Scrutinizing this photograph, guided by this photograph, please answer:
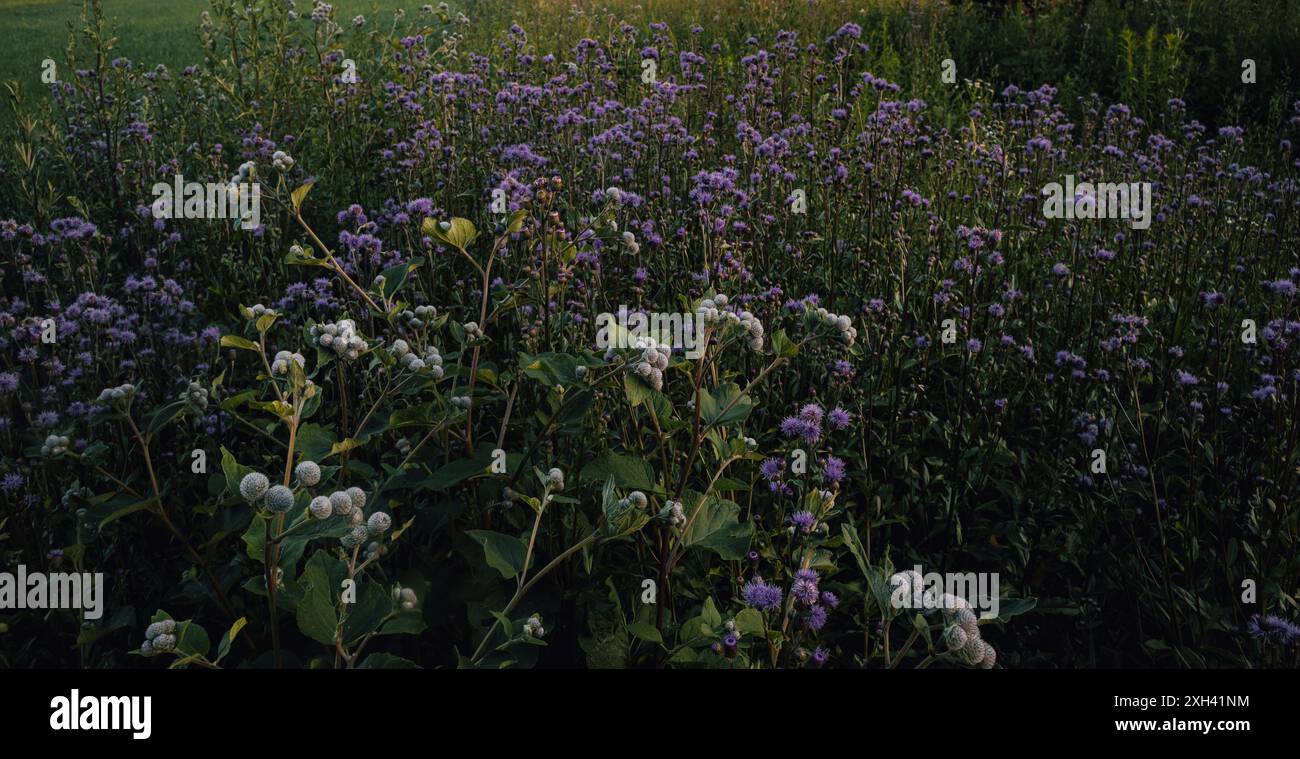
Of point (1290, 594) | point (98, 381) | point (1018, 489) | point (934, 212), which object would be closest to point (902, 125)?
point (934, 212)

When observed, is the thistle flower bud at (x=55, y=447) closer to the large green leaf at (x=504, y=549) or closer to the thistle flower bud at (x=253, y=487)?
the thistle flower bud at (x=253, y=487)

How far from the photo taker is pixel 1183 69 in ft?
29.1

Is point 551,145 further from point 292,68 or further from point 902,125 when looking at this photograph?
point 292,68

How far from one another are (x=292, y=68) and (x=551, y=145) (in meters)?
2.63

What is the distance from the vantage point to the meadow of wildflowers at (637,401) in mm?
2117

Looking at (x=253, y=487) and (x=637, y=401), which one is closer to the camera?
(x=253, y=487)

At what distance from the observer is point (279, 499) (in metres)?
1.55

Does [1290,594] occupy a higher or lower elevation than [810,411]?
lower

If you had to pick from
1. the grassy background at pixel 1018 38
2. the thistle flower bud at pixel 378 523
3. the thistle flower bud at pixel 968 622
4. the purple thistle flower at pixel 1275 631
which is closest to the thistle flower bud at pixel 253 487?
the thistle flower bud at pixel 378 523

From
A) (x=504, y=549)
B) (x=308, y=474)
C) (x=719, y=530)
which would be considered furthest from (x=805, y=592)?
(x=308, y=474)

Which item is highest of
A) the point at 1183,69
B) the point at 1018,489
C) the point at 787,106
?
the point at 1183,69

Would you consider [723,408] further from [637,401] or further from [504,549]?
[504,549]

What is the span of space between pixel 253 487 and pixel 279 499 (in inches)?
1.9

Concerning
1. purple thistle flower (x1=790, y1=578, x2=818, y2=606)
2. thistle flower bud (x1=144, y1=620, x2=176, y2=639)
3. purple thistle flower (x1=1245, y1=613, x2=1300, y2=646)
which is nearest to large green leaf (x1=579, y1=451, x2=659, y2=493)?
purple thistle flower (x1=790, y1=578, x2=818, y2=606)
